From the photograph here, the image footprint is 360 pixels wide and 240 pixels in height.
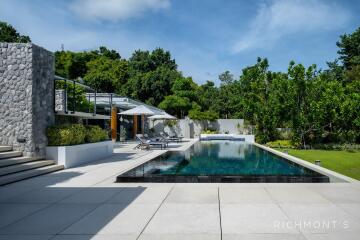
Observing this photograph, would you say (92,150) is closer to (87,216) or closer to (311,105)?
(87,216)

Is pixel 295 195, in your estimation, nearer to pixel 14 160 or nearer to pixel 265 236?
pixel 265 236

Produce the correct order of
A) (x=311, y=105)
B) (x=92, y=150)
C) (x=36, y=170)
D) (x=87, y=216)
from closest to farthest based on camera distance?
(x=87, y=216), (x=36, y=170), (x=92, y=150), (x=311, y=105)

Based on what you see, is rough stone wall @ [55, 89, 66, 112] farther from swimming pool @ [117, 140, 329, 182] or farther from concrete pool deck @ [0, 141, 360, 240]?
concrete pool deck @ [0, 141, 360, 240]

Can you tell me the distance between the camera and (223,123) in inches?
1260

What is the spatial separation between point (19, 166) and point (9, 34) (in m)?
32.4

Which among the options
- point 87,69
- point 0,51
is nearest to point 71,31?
point 0,51

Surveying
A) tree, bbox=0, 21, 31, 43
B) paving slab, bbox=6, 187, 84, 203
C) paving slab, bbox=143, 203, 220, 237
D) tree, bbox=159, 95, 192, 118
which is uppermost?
tree, bbox=0, 21, 31, 43

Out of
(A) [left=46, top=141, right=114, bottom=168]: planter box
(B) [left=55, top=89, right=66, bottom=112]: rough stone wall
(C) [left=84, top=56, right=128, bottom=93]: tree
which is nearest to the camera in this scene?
(A) [left=46, top=141, right=114, bottom=168]: planter box

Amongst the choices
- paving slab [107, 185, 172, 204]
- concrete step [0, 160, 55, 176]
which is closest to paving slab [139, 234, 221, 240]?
paving slab [107, 185, 172, 204]

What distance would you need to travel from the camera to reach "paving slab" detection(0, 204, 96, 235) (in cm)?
466

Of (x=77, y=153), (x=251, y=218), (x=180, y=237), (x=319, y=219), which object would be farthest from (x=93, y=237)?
(x=77, y=153)

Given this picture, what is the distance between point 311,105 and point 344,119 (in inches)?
89.4

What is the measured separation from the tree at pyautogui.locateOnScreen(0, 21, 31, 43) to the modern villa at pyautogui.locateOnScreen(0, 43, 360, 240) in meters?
24.7

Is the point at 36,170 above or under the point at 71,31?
under
